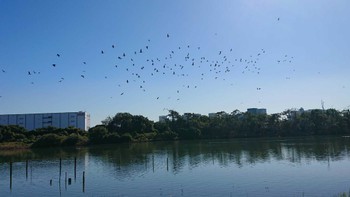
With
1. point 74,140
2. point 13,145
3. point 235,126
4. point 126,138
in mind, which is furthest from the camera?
point 235,126

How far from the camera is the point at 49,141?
86000 mm

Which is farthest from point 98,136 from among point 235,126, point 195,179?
point 195,179

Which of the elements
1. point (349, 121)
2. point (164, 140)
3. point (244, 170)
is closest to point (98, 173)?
point (244, 170)

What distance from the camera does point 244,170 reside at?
37.4 m

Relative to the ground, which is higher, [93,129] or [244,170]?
[93,129]

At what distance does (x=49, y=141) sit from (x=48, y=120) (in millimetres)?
66226

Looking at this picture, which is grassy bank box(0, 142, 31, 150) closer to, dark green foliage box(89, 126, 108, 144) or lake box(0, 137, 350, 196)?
dark green foliage box(89, 126, 108, 144)

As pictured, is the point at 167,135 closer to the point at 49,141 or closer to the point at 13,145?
the point at 49,141

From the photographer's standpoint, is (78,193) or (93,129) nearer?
(78,193)

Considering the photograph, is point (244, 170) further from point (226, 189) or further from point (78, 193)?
point (78, 193)

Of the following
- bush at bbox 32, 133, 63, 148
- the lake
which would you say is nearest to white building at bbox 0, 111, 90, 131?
bush at bbox 32, 133, 63, 148

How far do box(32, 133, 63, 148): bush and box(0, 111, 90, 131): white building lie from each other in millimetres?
61509

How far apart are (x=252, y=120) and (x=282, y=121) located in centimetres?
898

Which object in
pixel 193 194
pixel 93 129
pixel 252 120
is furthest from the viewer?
pixel 252 120
